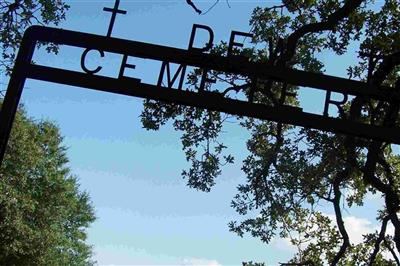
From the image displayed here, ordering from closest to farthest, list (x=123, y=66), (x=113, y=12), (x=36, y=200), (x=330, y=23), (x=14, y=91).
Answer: (x=14, y=91)
(x=123, y=66)
(x=113, y=12)
(x=330, y=23)
(x=36, y=200)

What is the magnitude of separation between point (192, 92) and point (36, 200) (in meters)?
26.9

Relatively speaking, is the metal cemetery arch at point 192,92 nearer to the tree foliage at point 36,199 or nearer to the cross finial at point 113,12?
the cross finial at point 113,12

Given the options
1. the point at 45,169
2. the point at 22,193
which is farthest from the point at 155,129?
the point at 45,169

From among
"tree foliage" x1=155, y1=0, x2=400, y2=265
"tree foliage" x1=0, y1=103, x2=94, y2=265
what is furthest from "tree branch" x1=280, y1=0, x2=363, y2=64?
"tree foliage" x1=0, y1=103, x2=94, y2=265

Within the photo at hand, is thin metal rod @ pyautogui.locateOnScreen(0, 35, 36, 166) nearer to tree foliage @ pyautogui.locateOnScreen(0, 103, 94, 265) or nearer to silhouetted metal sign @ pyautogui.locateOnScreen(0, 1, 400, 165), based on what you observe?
silhouetted metal sign @ pyautogui.locateOnScreen(0, 1, 400, 165)

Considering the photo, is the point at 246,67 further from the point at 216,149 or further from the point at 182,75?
the point at 216,149

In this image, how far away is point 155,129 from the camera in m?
10.2

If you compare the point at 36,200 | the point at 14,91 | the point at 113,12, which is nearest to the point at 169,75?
the point at 113,12

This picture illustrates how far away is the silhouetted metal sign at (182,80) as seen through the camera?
4121mm

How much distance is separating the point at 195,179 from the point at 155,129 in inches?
57.5

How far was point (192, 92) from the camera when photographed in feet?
13.7

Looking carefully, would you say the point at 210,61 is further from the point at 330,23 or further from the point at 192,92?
the point at 330,23

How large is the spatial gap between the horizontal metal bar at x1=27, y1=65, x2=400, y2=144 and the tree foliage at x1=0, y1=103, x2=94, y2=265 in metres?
23.2

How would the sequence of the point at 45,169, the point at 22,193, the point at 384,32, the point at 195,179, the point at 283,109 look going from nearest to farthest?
the point at 283,109 → the point at 384,32 → the point at 195,179 → the point at 22,193 → the point at 45,169
